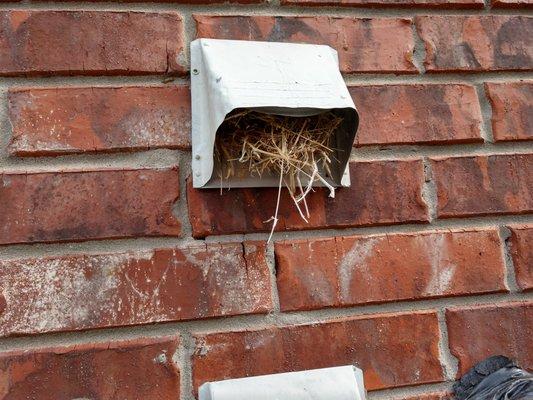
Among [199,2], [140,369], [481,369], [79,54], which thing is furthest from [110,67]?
[481,369]

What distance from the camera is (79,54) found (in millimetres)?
627

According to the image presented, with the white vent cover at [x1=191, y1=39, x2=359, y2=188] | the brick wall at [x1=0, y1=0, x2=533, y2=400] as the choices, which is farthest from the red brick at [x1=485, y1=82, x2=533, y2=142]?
the white vent cover at [x1=191, y1=39, x2=359, y2=188]

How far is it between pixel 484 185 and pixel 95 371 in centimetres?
51

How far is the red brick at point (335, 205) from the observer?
621mm

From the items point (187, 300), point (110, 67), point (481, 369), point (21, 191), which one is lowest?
point (481, 369)

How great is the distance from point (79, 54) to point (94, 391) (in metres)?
0.38

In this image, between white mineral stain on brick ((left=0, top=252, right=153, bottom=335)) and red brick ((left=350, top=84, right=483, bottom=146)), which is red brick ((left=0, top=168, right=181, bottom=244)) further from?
red brick ((left=350, top=84, right=483, bottom=146))

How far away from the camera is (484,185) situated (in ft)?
2.24

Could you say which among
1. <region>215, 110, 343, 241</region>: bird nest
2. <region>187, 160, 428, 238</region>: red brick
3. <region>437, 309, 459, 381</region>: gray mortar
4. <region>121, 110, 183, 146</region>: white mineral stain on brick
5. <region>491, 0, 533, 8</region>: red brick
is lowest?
<region>437, 309, 459, 381</region>: gray mortar

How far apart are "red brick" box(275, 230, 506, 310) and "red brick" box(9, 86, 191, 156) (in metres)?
0.19

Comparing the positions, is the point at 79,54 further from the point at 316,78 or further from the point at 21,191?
the point at 316,78

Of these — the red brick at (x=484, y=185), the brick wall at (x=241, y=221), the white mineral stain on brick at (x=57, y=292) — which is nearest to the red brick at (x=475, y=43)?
the brick wall at (x=241, y=221)

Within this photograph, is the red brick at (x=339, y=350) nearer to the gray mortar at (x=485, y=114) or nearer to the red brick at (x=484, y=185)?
the red brick at (x=484, y=185)

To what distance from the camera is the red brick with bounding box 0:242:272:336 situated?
22.5 inches
